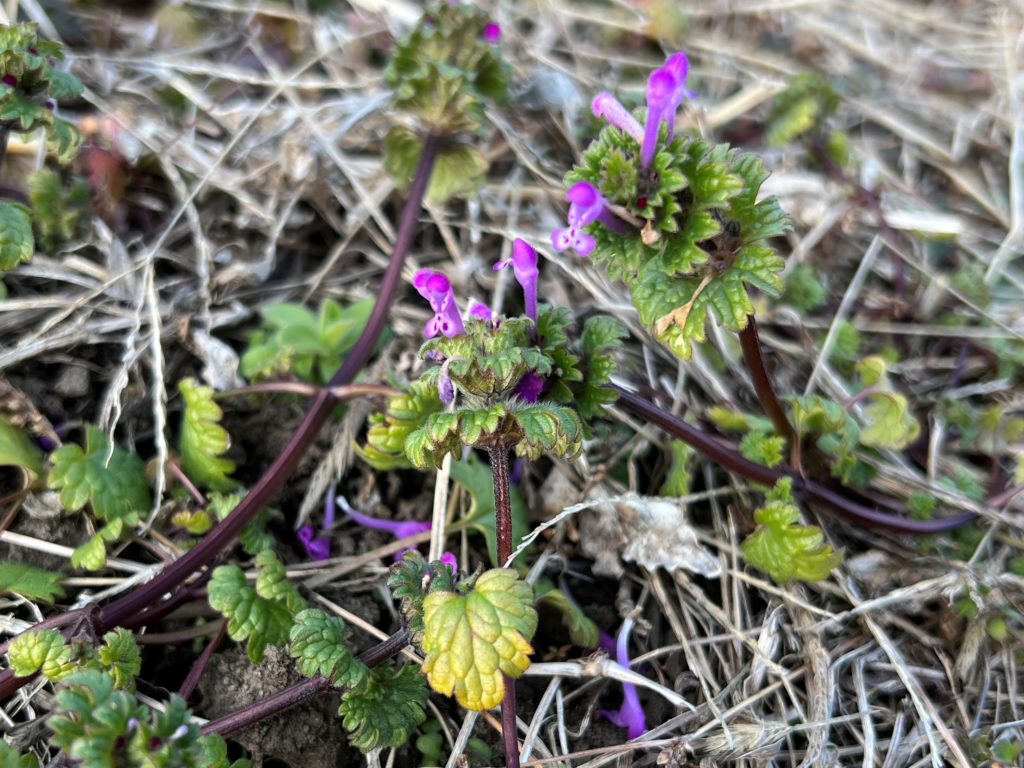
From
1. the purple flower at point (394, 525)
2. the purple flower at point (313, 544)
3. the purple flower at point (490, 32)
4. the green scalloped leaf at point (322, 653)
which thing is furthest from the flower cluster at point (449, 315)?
the purple flower at point (490, 32)

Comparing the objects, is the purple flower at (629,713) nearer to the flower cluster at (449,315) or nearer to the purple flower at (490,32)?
the flower cluster at (449,315)

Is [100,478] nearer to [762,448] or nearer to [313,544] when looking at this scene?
[313,544]

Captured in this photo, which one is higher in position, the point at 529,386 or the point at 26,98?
the point at 26,98

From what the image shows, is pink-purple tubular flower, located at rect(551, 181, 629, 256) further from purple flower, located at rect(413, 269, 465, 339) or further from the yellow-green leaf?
the yellow-green leaf

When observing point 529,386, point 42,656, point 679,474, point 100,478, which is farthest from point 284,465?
point 679,474

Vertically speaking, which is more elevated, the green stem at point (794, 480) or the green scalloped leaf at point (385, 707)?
the green stem at point (794, 480)

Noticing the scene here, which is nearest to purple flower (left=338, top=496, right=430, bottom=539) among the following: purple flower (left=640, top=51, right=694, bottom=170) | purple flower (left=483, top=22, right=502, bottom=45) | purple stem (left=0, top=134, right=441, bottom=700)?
purple stem (left=0, top=134, right=441, bottom=700)
